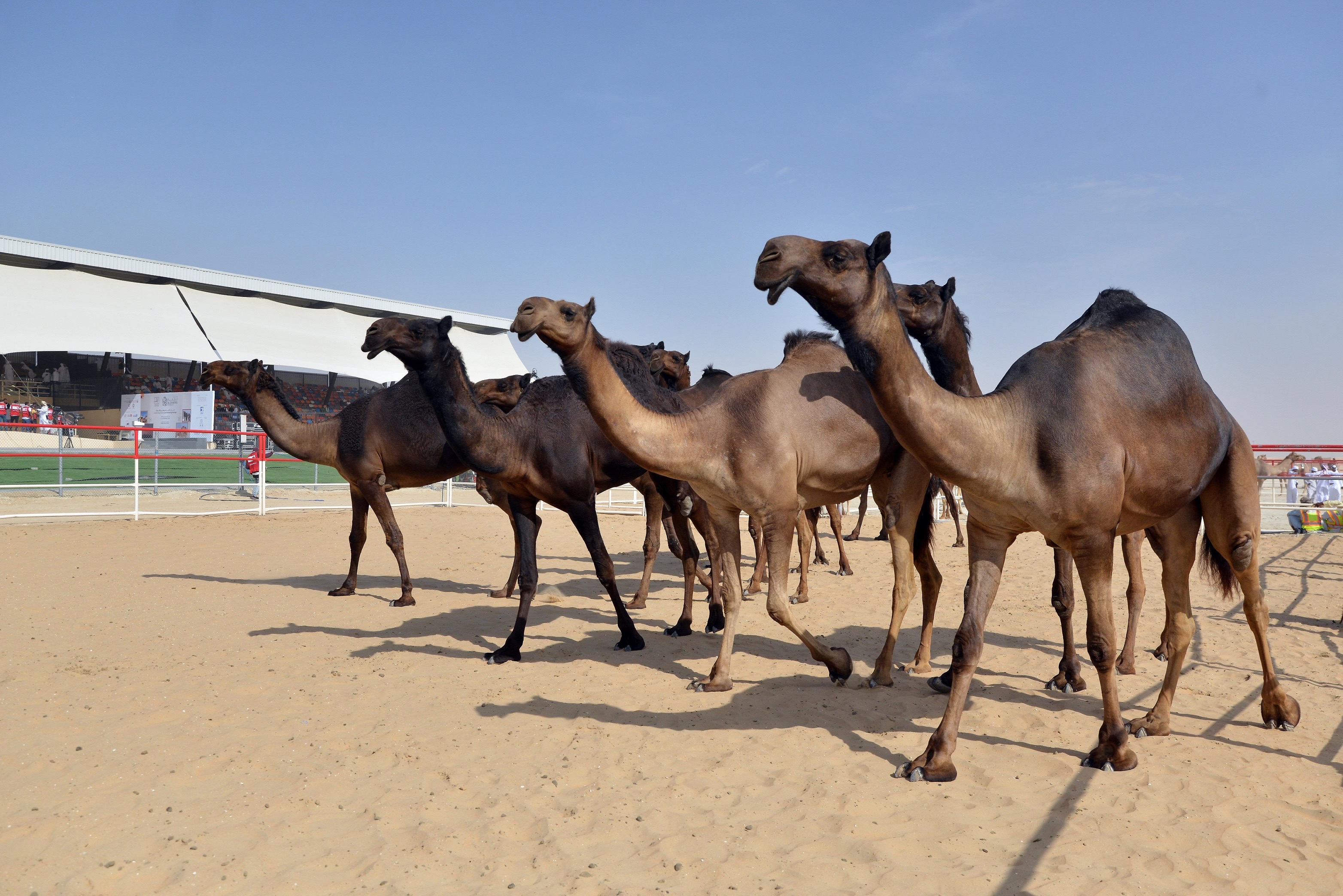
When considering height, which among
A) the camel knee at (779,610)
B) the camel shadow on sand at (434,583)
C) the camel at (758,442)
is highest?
the camel at (758,442)

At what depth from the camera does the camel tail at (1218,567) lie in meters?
5.29

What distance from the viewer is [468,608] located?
9008 millimetres

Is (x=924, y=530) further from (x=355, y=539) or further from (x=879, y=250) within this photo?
(x=355, y=539)

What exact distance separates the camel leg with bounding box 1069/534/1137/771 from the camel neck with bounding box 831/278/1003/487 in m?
0.69

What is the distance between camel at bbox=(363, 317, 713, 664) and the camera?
691 cm

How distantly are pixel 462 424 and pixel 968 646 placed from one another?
4.22m

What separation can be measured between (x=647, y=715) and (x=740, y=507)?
1.47 meters

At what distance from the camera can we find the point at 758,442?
5.68m

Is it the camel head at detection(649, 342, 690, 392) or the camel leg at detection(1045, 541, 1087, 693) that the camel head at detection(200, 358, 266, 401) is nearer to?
the camel head at detection(649, 342, 690, 392)

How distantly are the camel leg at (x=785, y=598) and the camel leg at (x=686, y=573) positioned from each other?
1.97m

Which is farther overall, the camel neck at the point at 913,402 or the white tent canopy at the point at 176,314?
the white tent canopy at the point at 176,314

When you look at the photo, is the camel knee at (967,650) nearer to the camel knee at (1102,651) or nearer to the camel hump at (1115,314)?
the camel knee at (1102,651)

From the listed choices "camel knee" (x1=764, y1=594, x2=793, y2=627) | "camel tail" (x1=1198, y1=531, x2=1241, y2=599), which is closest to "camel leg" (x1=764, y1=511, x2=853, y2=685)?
"camel knee" (x1=764, y1=594, x2=793, y2=627)

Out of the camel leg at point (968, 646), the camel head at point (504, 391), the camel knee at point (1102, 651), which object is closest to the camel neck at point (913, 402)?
the camel leg at point (968, 646)
